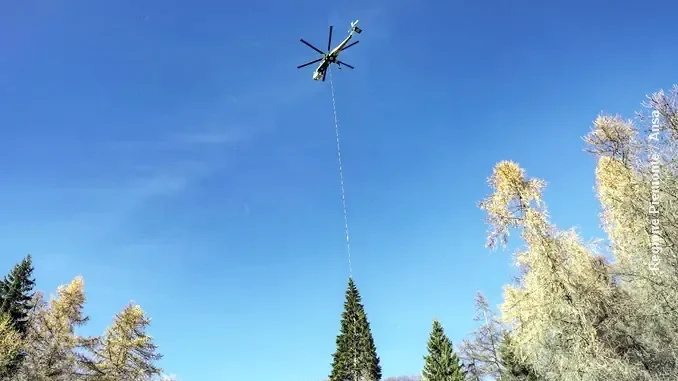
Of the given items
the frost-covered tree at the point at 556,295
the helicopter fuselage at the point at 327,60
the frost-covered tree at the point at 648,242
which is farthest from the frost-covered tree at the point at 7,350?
the frost-covered tree at the point at 648,242

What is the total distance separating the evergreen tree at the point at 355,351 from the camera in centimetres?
4100

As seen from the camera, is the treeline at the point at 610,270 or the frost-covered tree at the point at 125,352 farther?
the frost-covered tree at the point at 125,352

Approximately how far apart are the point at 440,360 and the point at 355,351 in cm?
1022

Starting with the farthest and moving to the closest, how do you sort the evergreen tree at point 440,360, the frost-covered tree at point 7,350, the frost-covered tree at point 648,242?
the evergreen tree at point 440,360
the frost-covered tree at point 7,350
the frost-covered tree at point 648,242

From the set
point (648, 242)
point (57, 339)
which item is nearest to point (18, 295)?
point (57, 339)

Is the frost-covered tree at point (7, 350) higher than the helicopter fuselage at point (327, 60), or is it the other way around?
the helicopter fuselage at point (327, 60)

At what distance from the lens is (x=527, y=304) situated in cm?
1360

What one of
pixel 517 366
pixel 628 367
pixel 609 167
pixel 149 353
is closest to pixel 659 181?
pixel 609 167

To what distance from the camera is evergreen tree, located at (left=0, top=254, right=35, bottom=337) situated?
26.7m

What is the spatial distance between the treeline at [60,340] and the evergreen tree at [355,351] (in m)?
20.1

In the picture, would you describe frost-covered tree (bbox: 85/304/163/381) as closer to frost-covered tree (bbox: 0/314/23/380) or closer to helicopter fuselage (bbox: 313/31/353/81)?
frost-covered tree (bbox: 0/314/23/380)

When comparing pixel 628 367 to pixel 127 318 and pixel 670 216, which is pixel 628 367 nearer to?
pixel 670 216

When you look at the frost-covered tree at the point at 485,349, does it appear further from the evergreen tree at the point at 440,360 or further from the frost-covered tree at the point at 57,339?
the frost-covered tree at the point at 57,339

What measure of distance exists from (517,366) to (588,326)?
2174 cm
